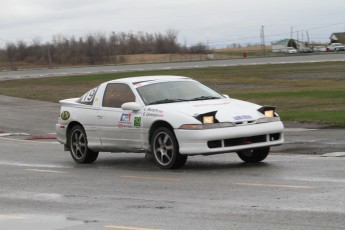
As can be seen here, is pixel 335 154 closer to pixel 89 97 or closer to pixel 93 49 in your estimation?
pixel 89 97

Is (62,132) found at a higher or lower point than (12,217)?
higher

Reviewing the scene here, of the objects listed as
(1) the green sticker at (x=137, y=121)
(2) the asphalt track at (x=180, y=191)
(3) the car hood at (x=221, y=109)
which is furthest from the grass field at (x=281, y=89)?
(1) the green sticker at (x=137, y=121)

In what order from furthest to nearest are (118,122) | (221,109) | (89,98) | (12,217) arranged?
(89,98)
(118,122)
(221,109)
(12,217)

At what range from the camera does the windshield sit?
12.4 m

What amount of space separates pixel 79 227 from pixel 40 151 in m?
8.96

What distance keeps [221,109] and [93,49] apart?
108 m

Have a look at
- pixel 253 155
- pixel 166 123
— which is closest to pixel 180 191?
pixel 166 123

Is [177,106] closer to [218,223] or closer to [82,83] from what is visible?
[218,223]

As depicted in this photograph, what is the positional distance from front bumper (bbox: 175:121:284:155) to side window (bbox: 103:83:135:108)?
169 cm

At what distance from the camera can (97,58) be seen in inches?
4488

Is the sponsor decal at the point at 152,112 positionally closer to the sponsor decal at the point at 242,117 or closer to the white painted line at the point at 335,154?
the sponsor decal at the point at 242,117

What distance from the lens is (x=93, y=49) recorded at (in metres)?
118

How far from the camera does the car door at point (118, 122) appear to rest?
40.7ft

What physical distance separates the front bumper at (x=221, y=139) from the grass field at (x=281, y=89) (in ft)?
22.8
